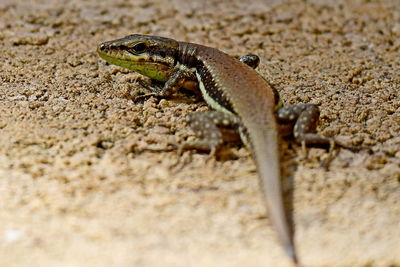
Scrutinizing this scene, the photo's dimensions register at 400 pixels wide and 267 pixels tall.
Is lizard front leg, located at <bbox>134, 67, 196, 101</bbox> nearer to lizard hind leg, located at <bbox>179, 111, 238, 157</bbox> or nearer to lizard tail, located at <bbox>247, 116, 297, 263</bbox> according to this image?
lizard hind leg, located at <bbox>179, 111, 238, 157</bbox>

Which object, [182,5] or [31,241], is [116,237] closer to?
[31,241]

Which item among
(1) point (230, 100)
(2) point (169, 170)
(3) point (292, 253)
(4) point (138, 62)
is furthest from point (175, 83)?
(3) point (292, 253)

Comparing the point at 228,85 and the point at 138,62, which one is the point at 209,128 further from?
the point at 138,62

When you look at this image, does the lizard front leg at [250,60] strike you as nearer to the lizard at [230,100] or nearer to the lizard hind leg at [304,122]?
the lizard at [230,100]

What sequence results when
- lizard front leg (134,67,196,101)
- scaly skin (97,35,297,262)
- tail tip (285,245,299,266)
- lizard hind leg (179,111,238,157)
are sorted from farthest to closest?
lizard front leg (134,67,196,101)
lizard hind leg (179,111,238,157)
scaly skin (97,35,297,262)
tail tip (285,245,299,266)

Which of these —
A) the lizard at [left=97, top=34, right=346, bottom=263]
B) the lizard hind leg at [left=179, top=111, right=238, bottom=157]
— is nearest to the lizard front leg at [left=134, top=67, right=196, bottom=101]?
the lizard at [left=97, top=34, right=346, bottom=263]

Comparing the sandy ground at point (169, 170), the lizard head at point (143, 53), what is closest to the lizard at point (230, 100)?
the lizard head at point (143, 53)

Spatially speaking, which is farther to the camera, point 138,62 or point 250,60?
point 250,60

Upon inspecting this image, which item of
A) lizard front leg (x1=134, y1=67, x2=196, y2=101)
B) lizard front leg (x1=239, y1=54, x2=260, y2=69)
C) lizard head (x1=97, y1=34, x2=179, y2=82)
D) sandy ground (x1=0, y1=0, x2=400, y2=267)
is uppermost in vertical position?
lizard head (x1=97, y1=34, x2=179, y2=82)

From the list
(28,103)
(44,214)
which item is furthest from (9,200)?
(28,103)
